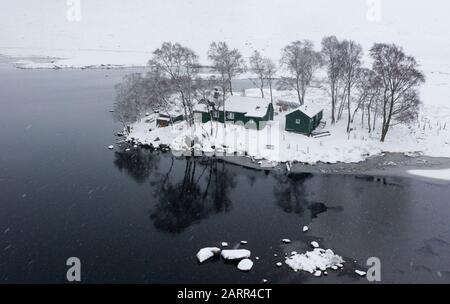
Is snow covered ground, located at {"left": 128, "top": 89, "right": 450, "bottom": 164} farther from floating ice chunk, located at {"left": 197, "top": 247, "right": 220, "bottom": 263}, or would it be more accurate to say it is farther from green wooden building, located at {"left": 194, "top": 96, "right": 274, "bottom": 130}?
floating ice chunk, located at {"left": 197, "top": 247, "right": 220, "bottom": 263}

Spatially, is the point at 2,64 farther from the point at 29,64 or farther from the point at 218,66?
the point at 218,66

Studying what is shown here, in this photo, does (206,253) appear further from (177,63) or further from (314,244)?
(177,63)

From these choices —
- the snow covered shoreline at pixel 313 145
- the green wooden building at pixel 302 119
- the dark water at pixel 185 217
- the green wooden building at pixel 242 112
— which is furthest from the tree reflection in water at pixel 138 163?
the green wooden building at pixel 302 119

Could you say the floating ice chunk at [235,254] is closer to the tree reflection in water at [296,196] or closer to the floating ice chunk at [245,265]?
the floating ice chunk at [245,265]

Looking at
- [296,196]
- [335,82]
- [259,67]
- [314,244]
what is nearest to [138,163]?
[296,196]

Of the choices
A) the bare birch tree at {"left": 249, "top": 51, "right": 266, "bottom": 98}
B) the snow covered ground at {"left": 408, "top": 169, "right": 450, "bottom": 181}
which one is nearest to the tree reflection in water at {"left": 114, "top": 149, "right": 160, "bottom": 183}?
the bare birch tree at {"left": 249, "top": 51, "right": 266, "bottom": 98}
